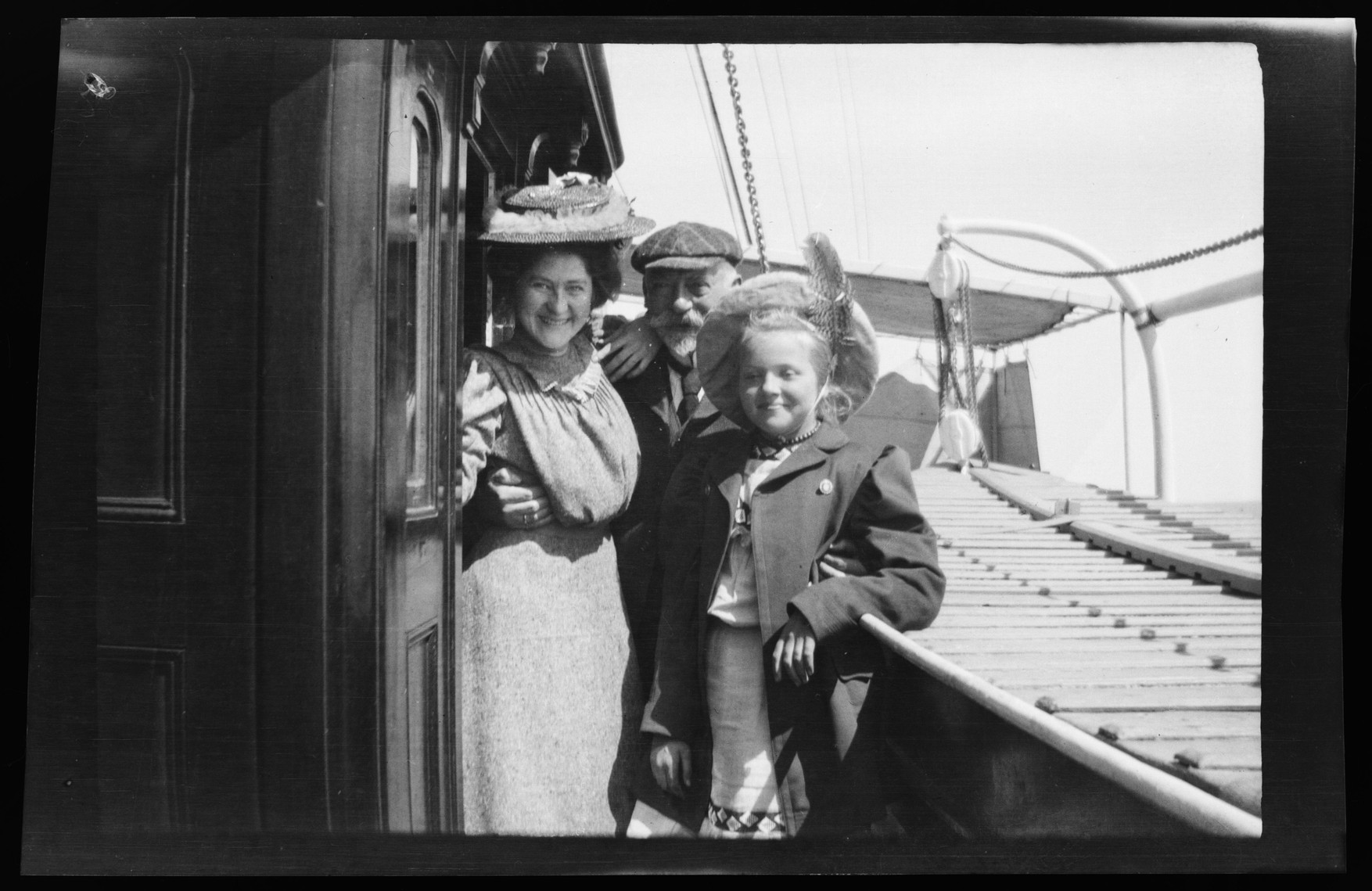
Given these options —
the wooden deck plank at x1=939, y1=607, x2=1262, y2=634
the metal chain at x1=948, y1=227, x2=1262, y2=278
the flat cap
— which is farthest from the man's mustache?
the wooden deck plank at x1=939, y1=607, x2=1262, y2=634

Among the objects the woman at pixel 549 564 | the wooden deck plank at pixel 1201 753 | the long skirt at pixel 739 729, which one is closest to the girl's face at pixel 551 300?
the woman at pixel 549 564

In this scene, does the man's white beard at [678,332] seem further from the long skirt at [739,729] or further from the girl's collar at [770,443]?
the long skirt at [739,729]

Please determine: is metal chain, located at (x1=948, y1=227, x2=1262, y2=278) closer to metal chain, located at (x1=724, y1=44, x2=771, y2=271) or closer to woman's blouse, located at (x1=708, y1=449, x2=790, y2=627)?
metal chain, located at (x1=724, y1=44, x2=771, y2=271)

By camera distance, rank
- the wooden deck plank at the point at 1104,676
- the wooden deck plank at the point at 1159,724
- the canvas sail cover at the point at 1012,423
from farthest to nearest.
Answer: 1. the canvas sail cover at the point at 1012,423
2. the wooden deck plank at the point at 1104,676
3. the wooden deck plank at the point at 1159,724

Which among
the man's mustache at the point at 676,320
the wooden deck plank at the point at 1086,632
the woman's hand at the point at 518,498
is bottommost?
the wooden deck plank at the point at 1086,632

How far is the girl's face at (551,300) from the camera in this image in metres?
2.32

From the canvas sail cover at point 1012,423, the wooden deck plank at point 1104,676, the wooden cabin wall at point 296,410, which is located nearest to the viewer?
the wooden deck plank at point 1104,676

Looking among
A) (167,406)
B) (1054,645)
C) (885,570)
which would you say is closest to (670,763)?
(885,570)

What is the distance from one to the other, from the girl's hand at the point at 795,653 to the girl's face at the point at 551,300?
0.80 m

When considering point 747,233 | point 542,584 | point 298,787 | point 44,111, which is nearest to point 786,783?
point 542,584

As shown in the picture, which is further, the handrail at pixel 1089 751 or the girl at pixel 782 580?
the girl at pixel 782 580

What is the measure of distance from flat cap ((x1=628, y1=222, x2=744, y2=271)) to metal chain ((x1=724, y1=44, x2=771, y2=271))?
0.06 m

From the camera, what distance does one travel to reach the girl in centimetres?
223

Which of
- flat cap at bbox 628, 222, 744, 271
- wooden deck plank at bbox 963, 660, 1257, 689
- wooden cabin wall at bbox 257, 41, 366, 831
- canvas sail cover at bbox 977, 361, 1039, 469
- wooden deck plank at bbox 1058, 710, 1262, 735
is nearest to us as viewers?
wooden deck plank at bbox 1058, 710, 1262, 735
